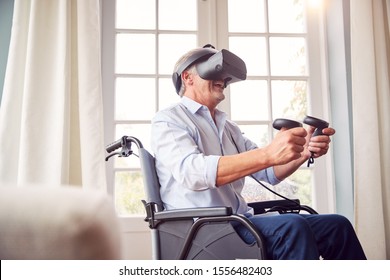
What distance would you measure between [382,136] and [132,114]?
1062mm

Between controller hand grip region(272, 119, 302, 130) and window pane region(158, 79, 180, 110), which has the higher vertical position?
window pane region(158, 79, 180, 110)

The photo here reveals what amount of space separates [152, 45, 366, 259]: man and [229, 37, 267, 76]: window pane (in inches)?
23.5

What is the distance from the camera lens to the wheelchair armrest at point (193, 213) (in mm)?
880

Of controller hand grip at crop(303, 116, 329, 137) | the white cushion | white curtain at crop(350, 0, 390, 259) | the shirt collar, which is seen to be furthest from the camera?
white curtain at crop(350, 0, 390, 259)

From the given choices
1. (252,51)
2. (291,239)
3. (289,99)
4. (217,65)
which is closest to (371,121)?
(289,99)

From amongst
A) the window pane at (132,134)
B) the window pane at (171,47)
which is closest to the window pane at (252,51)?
the window pane at (171,47)

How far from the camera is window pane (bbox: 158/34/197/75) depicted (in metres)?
1.81

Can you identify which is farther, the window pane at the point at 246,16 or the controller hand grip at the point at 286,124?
the window pane at the point at 246,16

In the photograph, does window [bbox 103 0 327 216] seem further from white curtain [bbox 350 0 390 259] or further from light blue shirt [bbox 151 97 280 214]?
light blue shirt [bbox 151 97 280 214]

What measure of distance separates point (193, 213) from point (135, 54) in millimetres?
1074

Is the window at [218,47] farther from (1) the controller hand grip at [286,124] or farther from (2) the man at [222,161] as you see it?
(1) the controller hand grip at [286,124]

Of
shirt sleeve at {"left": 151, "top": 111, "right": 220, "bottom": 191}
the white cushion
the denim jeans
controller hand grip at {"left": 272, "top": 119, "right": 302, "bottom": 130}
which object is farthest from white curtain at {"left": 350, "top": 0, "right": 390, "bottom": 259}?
the white cushion

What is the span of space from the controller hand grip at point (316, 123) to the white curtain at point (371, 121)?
1.85ft

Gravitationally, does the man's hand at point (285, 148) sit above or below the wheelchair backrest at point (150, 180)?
above
